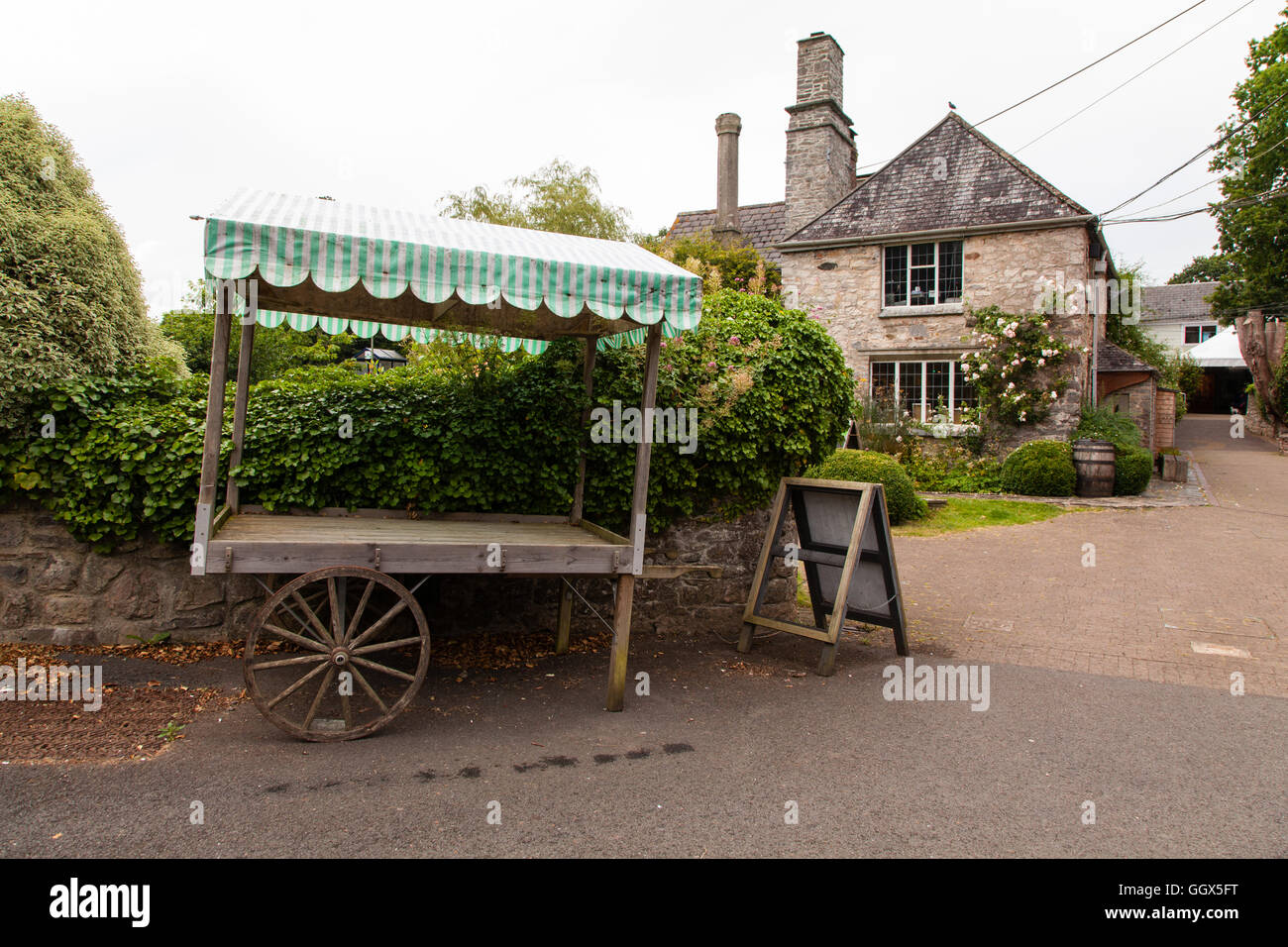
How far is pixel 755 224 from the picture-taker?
24922mm

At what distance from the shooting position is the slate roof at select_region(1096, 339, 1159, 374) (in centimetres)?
1889

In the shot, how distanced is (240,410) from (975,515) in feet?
39.5

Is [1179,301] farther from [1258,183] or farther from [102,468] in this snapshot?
[102,468]

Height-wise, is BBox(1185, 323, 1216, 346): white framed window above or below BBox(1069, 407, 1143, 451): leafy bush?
above

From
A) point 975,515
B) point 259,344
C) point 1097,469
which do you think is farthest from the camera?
point 1097,469

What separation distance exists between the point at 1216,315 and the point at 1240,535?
25.9 m

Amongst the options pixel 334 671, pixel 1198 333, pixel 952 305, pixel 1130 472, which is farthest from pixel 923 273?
pixel 1198 333

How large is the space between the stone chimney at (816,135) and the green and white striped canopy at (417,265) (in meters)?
16.8

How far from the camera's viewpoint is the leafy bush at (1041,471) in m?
16.1

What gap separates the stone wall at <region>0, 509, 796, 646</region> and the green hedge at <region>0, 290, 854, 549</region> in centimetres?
20

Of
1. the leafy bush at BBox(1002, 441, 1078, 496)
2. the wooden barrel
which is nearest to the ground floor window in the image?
the leafy bush at BBox(1002, 441, 1078, 496)

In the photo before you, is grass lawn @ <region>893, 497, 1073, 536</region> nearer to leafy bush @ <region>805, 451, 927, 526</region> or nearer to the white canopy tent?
leafy bush @ <region>805, 451, 927, 526</region>

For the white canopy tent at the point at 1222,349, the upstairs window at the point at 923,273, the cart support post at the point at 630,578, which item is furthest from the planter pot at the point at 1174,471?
the white canopy tent at the point at 1222,349

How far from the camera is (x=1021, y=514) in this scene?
14.4m
